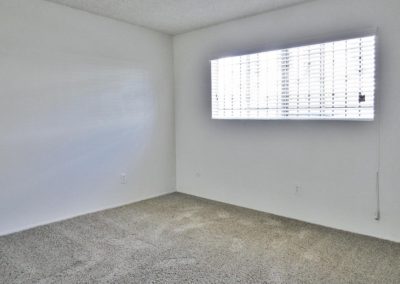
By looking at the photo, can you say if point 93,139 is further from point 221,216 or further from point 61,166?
point 221,216

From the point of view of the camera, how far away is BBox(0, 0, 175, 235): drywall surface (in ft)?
10.7

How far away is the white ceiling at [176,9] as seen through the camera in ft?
11.4

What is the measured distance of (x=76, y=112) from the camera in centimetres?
372

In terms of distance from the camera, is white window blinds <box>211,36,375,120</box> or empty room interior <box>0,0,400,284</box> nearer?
empty room interior <box>0,0,400,284</box>

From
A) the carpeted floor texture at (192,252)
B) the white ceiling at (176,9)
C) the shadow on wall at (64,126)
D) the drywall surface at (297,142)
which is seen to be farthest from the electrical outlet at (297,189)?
the shadow on wall at (64,126)

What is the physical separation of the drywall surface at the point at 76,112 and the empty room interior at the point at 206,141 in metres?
0.02

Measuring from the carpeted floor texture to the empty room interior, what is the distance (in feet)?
0.06

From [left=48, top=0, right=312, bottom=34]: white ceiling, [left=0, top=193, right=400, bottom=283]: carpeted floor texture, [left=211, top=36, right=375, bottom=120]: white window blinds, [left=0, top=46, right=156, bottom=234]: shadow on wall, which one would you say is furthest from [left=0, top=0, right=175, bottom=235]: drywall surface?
[left=211, top=36, right=375, bottom=120]: white window blinds

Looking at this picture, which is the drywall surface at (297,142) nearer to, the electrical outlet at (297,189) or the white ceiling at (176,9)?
the electrical outlet at (297,189)

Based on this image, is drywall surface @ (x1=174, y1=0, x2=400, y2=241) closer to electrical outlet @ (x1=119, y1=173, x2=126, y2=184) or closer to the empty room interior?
the empty room interior

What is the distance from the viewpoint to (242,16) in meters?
3.94

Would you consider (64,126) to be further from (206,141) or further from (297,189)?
(297,189)

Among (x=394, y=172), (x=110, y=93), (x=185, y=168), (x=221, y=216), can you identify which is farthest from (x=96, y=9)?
(x=394, y=172)

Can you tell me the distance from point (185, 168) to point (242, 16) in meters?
2.27
